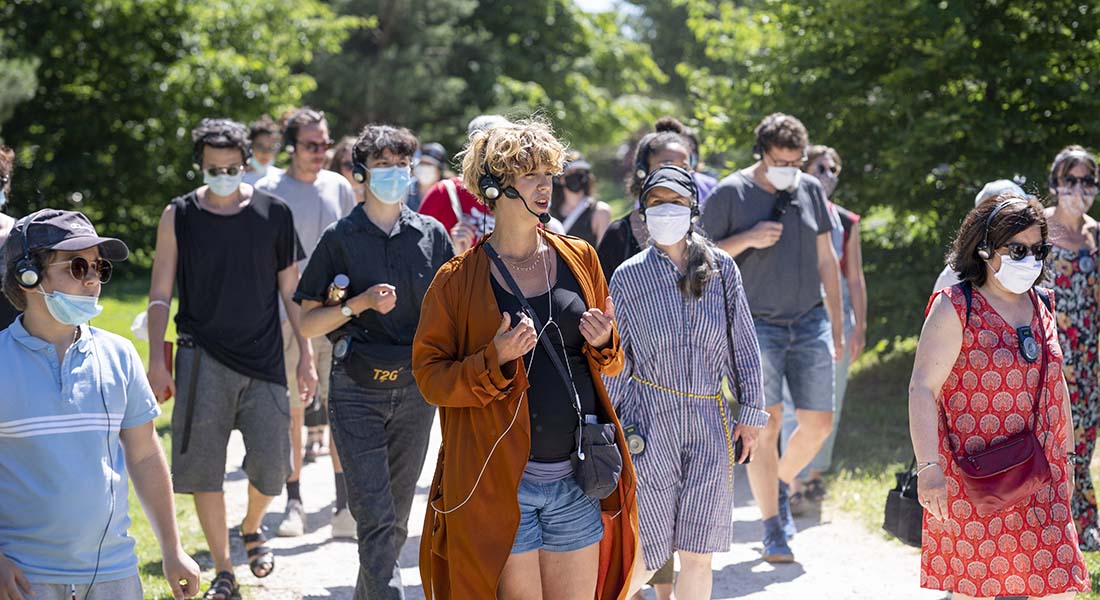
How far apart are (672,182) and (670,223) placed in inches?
7.4

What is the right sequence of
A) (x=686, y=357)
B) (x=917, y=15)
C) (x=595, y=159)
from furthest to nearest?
1. (x=595, y=159)
2. (x=917, y=15)
3. (x=686, y=357)

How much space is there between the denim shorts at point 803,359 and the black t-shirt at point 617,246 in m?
1.09

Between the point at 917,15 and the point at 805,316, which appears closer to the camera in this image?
the point at 805,316

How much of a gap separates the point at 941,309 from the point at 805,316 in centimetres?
251

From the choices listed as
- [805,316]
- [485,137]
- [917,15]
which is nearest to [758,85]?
[917,15]

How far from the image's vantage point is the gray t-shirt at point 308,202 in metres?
7.81

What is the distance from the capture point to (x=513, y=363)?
3.99 m

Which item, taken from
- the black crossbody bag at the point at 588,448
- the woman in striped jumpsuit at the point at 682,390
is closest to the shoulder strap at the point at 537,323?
the black crossbody bag at the point at 588,448

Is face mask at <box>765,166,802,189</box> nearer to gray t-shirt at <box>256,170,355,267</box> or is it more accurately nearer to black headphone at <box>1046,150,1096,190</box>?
black headphone at <box>1046,150,1096,190</box>

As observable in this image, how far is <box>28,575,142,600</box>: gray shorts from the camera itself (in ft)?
12.0

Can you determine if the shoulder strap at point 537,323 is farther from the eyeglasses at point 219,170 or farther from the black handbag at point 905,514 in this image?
the eyeglasses at point 219,170

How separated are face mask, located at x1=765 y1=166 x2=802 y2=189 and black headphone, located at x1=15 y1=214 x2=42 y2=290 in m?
4.20

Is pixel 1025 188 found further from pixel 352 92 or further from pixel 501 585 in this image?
pixel 352 92

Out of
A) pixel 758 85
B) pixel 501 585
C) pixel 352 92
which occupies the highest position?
pixel 352 92
